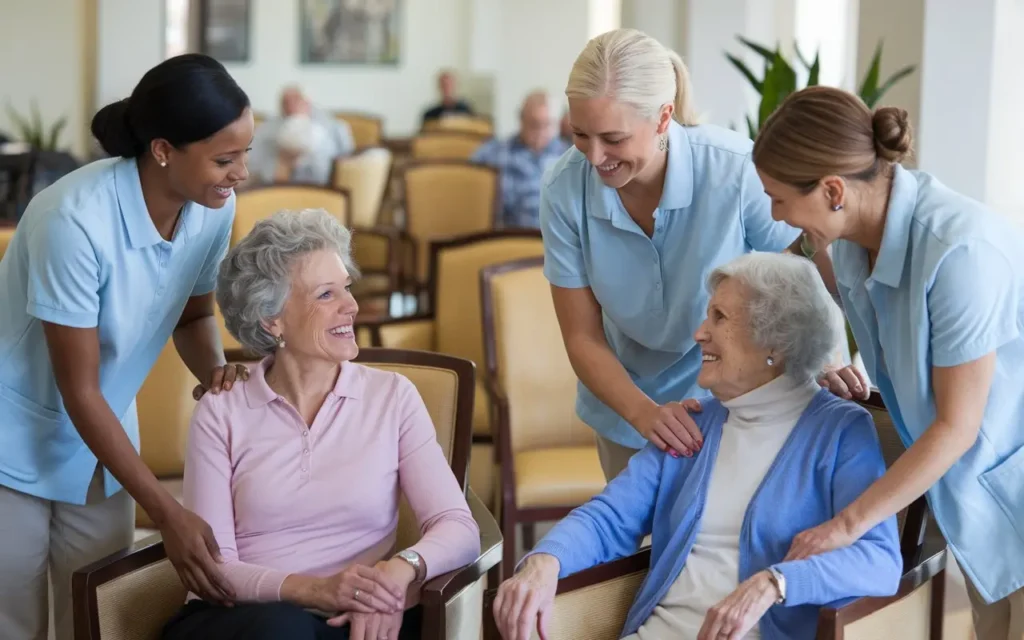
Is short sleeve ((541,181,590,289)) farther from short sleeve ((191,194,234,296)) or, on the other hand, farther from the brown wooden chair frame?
the brown wooden chair frame

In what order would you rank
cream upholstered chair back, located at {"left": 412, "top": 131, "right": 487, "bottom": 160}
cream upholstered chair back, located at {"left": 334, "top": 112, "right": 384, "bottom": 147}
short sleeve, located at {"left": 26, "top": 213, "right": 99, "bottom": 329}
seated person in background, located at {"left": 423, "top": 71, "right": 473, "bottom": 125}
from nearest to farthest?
short sleeve, located at {"left": 26, "top": 213, "right": 99, "bottom": 329}
cream upholstered chair back, located at {"left": 412, "top": 131, "right": 487, "bottom": 160}
cream upholstered chair back, located at {"left": 334, "top": 112, "right": 384, "bottom": 147}
seated person in background, located at {"left": 423, "top": 71, "right": 473, "bottom": 125}

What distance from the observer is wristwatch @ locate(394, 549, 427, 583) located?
203 cm

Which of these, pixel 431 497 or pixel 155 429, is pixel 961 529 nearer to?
pixel 431 497

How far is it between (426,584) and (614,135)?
2.55 feet

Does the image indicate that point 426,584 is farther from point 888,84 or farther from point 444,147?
point 444,147

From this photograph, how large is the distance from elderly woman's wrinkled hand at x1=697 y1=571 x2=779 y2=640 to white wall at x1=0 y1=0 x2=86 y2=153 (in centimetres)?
909

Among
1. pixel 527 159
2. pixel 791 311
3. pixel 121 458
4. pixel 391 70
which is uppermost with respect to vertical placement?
pixel 391 70

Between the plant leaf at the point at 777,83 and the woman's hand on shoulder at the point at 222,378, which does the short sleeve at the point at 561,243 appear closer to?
the woman's hand on shoulder at the point at 222,378

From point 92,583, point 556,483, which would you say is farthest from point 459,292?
point 92,583

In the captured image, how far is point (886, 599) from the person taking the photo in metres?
1.88

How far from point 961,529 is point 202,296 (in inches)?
54.0

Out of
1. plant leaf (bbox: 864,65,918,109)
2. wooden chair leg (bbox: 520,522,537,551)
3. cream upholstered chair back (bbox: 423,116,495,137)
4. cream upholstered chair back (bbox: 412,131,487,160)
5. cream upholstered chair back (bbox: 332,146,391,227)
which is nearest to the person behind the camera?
plant leaf (bbox: 864,65,918,109)

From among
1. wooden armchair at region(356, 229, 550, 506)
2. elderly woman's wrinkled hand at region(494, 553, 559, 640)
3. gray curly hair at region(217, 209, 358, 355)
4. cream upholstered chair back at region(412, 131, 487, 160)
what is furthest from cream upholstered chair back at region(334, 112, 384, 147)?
elderly woman's wrinkled hand at region(494, 553, 559, 640)

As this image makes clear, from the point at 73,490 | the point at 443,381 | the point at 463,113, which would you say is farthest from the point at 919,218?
the point at 463,113
